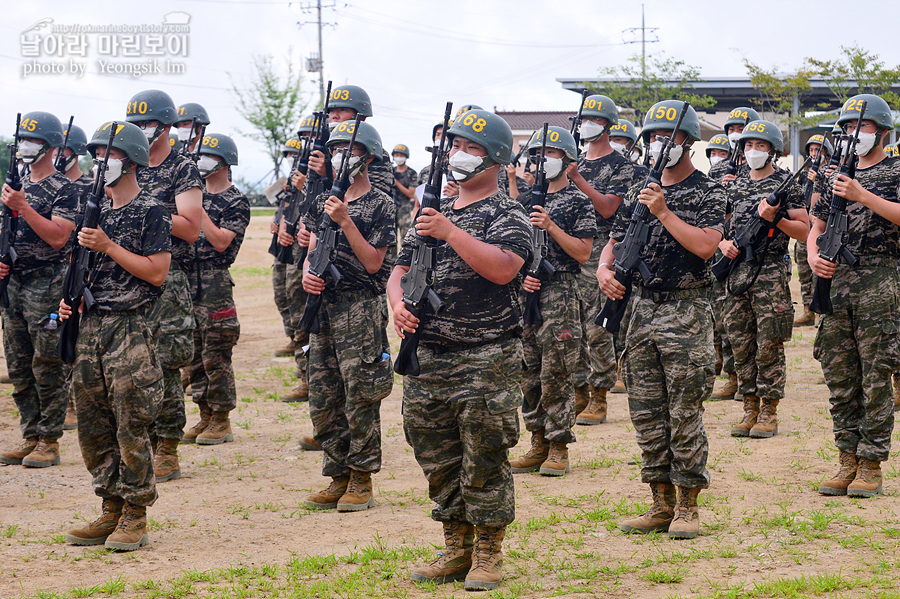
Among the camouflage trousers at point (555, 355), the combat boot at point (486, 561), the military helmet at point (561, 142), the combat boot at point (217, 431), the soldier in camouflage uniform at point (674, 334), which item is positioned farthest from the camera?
the combat boot at point (217, 431)

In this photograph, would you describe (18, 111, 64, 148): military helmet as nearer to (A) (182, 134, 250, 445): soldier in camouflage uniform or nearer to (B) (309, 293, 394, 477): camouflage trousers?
(A) (182, 134, 250, 445): soldier in camouflage uniform

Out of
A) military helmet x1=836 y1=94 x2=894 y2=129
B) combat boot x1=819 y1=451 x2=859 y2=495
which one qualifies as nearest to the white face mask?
military helmet x1=836 y1=94 x2=894 y2=129

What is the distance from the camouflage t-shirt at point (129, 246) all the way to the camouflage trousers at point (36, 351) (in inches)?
100

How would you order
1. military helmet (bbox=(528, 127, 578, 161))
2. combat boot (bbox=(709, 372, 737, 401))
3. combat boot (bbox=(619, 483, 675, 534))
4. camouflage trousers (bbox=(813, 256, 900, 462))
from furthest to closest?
combat boot (bbox=(709, 372, 737, 401)) → military helmet (bbox=(528, 127, 578, 161)) → camouflage trousers (bbox=(813, 256, 900, 462)) → combat boot (bbox=(619, 483, 675, 534))

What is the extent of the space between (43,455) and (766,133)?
7022mm

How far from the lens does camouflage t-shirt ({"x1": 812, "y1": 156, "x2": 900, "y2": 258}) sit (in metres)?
6.73

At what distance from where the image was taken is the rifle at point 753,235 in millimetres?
8594

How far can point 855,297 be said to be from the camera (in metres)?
6.74

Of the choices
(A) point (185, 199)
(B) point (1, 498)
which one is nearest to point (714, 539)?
(A) point (185, 199)

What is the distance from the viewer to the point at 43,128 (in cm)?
833

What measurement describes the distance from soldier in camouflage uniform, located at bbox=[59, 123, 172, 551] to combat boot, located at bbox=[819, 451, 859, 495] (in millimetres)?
4596

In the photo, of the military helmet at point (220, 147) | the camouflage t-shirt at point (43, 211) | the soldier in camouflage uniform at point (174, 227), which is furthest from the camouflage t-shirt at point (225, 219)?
the camouflage t-shirt at point (43, 211)

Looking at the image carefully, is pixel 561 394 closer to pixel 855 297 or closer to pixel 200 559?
pixel 855 297

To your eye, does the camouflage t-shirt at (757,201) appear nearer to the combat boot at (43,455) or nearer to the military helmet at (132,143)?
the military helmet at (132,143)
